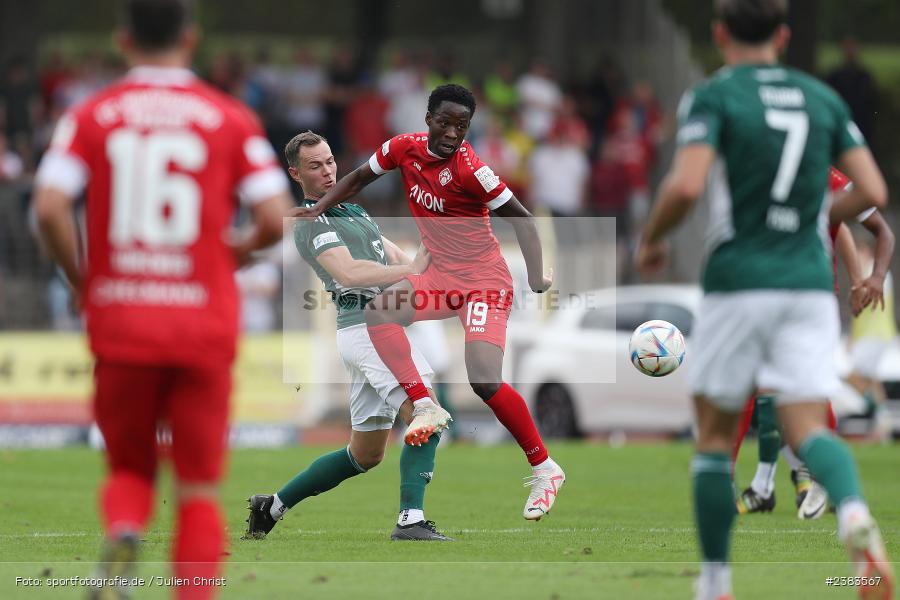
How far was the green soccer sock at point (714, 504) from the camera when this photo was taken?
19.1 ft

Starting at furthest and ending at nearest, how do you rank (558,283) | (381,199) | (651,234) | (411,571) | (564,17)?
(564,17) → (381,199) → (558,283) → (411,571) → (651,234)

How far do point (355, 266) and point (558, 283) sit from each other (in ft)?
43.1

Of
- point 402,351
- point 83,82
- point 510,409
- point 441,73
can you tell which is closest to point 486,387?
point 510,409

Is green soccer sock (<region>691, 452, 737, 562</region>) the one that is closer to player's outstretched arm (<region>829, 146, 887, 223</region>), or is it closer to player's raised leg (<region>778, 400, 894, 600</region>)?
player's raised leg (<region>778, 400, 894, 600</region>)

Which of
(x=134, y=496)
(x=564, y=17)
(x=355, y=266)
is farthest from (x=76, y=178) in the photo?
(x=564, y=17)

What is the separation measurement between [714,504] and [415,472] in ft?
11.1

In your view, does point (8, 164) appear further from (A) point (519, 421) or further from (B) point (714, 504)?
(B) point (714, 504)

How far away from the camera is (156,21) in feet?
17.6

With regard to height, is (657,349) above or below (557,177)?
below

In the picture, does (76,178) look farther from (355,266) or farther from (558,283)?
(558,283)

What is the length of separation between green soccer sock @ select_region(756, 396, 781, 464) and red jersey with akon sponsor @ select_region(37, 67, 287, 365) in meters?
6.20

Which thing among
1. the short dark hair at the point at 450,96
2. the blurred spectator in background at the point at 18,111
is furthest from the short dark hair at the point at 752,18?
the blurred spectator in background at the point at 18,111

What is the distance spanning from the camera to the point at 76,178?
5340 millimetres

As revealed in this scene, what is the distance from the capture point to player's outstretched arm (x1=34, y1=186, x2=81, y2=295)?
5.33 meters
